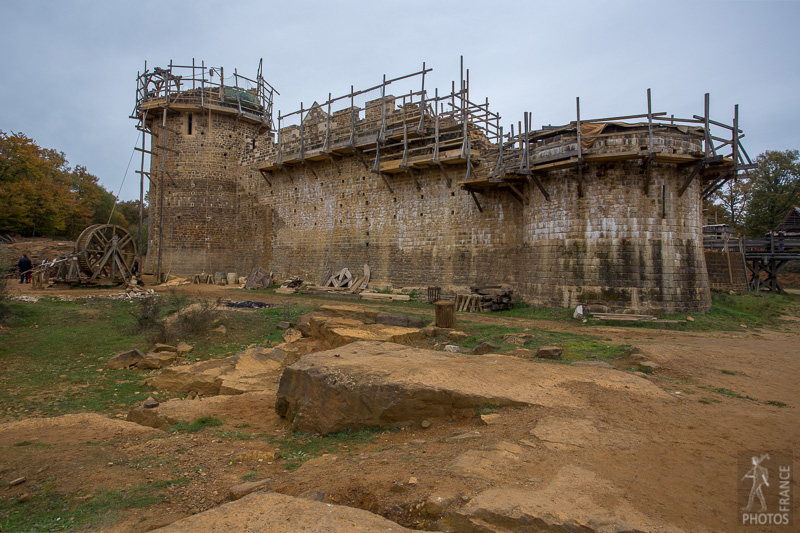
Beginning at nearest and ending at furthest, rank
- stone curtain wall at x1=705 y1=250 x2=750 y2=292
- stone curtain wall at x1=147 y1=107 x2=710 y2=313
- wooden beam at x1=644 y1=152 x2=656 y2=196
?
wooden beam at x1=644 y1=152 x2=656 y2=196
stone curtain wall at x1=147 y1=107 x2=710 y2=313
stone curtain wall at x1=705 y1=250 x2=750 y2=292

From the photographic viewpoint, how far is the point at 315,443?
503 cm

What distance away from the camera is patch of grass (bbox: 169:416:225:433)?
216 inches

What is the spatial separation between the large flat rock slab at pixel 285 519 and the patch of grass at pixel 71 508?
39.7 inches

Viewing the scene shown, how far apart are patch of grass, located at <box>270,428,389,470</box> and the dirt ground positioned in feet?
0.33

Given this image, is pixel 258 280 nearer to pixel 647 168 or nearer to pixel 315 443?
pixel 647 168

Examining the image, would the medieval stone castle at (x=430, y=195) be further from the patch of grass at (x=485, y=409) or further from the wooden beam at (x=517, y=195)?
the patch of grass at (x=485, y=409)

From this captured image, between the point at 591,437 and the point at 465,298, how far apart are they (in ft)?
36.3

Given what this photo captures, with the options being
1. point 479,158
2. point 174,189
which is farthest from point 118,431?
point 174,189

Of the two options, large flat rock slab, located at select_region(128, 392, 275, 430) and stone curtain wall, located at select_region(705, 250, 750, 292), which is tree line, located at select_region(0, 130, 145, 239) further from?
stone curtain wall, located at select_region(705, 250, 750, 292)

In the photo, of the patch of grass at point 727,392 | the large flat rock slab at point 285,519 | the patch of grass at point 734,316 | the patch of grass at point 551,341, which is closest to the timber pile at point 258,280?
the patch of grass at point 551,341

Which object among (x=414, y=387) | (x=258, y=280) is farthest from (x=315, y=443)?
(x=258, y=280)

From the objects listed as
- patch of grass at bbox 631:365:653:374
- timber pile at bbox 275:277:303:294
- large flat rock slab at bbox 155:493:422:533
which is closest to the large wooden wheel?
timber pile at bbox 275:277:303:294

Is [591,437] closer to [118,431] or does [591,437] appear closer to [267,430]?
[267,430]

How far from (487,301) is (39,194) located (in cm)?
3040
